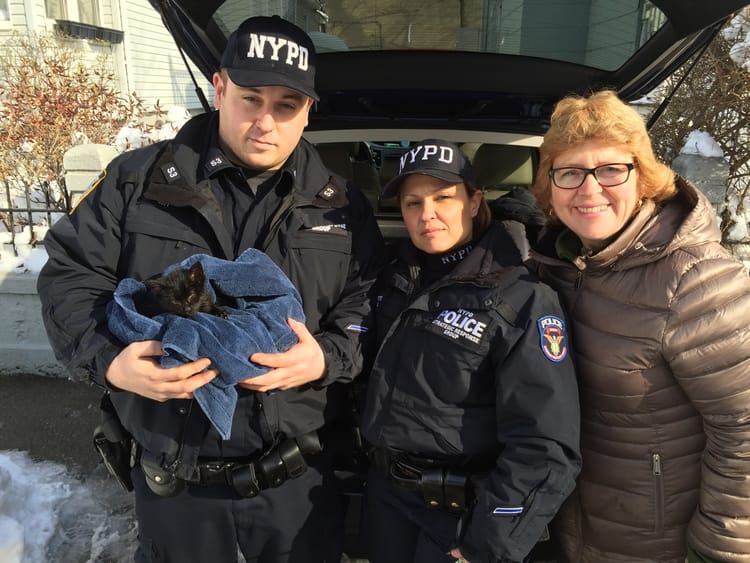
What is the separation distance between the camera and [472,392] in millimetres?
1592

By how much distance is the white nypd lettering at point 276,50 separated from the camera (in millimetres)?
1661

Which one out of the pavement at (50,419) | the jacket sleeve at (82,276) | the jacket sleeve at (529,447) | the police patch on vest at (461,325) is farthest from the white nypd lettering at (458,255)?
the pavement at (50,419)

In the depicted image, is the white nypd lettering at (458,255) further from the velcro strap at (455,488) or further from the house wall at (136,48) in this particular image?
the house wall at (136,48)

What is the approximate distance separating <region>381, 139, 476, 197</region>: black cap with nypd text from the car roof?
1.20 metres

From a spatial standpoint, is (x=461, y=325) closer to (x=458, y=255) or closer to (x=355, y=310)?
(x=458, y=255)

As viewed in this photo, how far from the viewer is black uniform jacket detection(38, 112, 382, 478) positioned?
1.66 meters

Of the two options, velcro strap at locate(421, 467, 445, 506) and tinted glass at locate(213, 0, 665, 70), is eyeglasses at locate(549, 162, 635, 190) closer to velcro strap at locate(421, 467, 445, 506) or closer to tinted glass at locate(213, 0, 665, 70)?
velcro strap at locate(421, 467, 445, 506)

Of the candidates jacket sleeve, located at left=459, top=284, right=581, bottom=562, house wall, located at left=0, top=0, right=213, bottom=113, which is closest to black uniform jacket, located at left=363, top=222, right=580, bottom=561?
jacket sleeve, located at left=459, top=284, right=581, bottom=562

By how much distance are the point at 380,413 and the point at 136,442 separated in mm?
875

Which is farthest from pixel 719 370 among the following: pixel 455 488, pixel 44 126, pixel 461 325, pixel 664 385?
pixel 44 126

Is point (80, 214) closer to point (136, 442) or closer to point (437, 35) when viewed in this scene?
point (136, 442)

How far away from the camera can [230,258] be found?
5.54 feet

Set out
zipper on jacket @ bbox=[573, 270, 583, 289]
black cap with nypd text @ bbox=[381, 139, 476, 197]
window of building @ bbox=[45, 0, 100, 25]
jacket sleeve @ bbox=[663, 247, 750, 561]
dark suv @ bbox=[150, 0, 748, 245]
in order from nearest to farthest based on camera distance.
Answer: jacket sleeve @ bbox=[663, 247, 750, 561] < zipper on jacket @ bbox=[573, 270, 583, 289] < black cap with nypd text @ bbox=[381, 139, 476, 197] < dark suv @ bbox=[150, 0, 748, 245] < window of building @ bbox=[45, 0, 100, 25]

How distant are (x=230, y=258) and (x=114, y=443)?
85 centimetres
